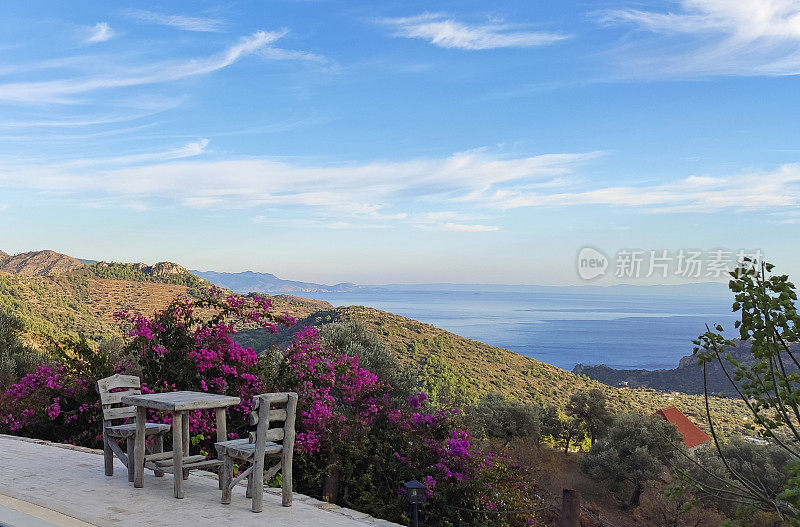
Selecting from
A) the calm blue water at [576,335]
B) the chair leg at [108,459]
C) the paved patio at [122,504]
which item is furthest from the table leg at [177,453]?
the calm blue water at [576,335]

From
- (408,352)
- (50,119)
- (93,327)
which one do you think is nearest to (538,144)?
(408,352)

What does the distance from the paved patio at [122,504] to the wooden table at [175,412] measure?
0.24 meters

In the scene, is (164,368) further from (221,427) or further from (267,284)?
(267,284)

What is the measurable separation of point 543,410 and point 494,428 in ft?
17.4

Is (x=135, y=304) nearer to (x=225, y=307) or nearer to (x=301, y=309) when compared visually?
(x=301, y=309)

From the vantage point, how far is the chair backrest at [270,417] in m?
5.61

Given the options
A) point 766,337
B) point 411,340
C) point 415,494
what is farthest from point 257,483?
point 411,340

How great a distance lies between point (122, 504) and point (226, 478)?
94 centimetres

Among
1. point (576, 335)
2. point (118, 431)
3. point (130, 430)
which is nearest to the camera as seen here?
point (130, 430)

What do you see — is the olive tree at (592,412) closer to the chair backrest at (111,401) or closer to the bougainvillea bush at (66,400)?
the bougainvillea bush at (66,400)

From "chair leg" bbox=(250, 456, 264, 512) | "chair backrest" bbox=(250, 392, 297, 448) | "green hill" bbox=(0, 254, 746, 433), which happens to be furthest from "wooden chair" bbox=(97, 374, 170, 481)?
"green hill" bbox=(0, 254, 746, 433)

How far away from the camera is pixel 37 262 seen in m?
63.1

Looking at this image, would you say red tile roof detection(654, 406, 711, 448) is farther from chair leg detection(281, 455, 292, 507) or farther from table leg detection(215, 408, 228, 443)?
table leg detection(215, 408, 228, 443)

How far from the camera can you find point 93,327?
35.0 metres
